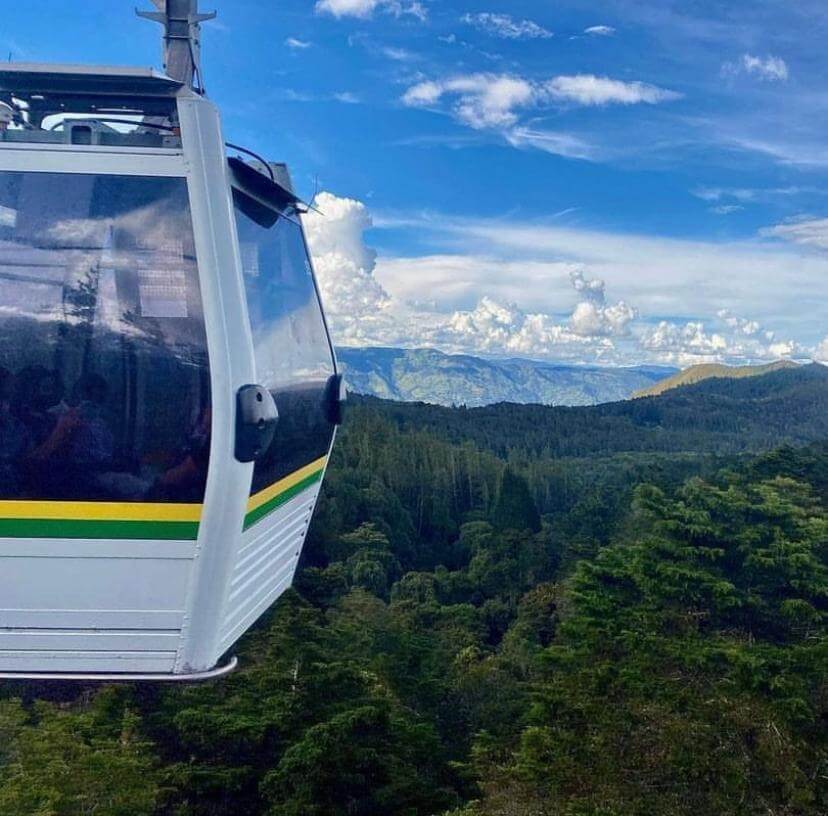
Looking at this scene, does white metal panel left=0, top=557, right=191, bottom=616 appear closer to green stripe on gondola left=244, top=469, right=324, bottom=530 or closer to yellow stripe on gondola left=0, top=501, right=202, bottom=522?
yellow stripe on gondola left=0, top=501, right=202, bottom=522

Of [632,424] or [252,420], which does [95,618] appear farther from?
[632,424]

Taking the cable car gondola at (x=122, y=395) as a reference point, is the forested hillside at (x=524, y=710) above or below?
below

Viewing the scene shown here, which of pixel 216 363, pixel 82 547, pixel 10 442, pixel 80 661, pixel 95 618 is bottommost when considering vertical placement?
pixel 80 661

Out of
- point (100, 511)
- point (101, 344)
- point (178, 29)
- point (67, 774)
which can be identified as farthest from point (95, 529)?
point (67, 774)

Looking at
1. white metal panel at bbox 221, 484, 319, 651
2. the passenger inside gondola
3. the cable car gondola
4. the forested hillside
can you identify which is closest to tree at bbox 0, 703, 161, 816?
the forested hillside

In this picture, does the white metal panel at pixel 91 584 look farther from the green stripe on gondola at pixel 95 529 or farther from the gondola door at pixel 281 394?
the gondola door at pixel 281 394

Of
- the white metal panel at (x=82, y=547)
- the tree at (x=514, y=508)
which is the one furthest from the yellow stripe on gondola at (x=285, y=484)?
the tree at (x=514, y=508)

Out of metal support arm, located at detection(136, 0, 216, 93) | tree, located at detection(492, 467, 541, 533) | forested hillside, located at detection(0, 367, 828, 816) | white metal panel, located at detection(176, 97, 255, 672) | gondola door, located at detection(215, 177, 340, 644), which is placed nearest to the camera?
white metal panel, located at detection(176, 97, 255, 672)

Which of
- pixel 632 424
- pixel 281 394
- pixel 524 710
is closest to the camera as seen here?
pixel 281 394
